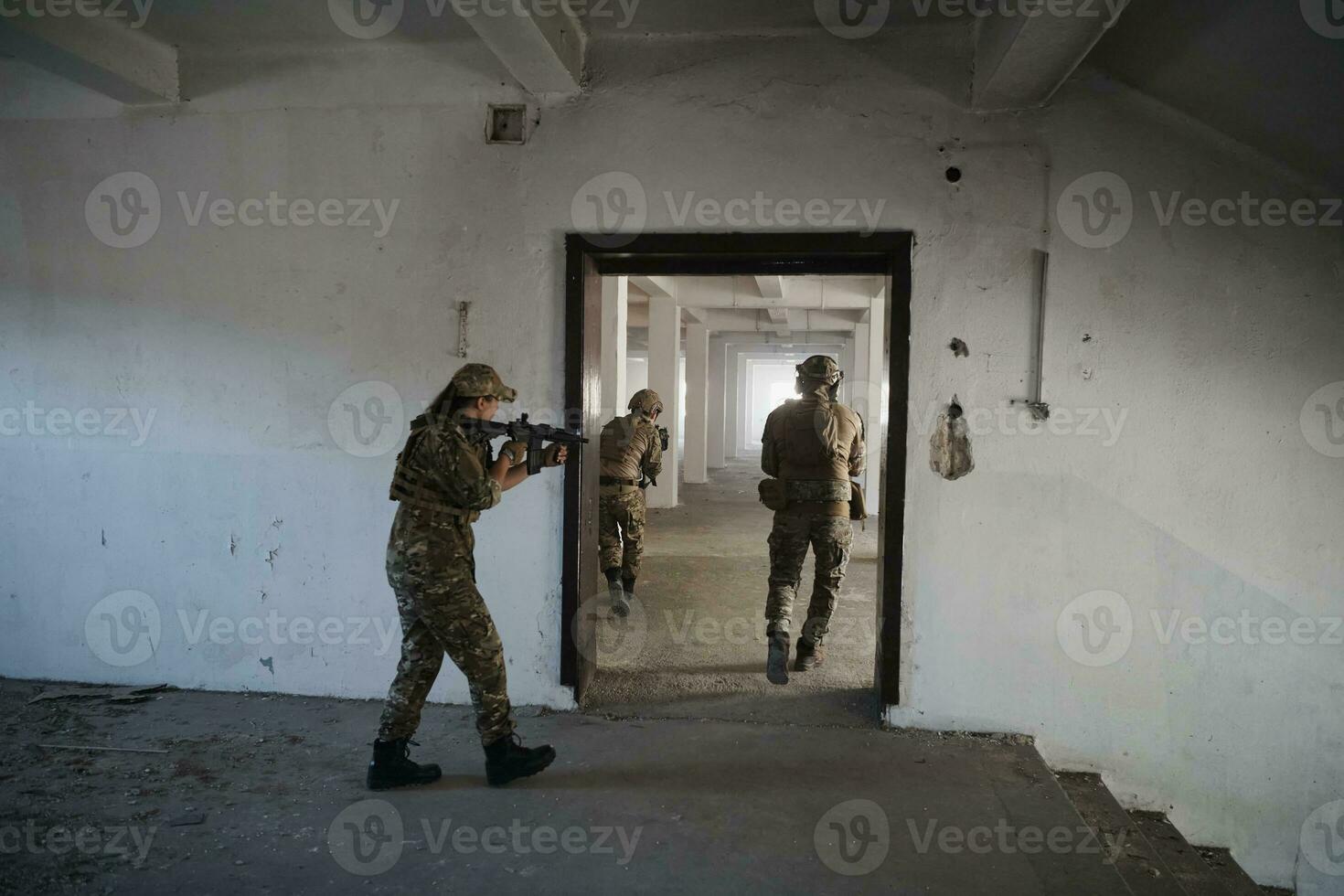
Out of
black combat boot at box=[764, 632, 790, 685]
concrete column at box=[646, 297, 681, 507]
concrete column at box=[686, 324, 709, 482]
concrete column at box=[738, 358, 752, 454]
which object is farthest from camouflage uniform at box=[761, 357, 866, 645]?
concrete column at box=[738, 358, 752, 454]

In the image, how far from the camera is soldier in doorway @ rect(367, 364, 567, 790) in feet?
8.98

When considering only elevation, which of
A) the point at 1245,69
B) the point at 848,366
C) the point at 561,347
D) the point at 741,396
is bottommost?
the point at 561,347

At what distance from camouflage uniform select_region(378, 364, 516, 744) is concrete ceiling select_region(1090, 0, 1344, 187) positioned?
2.70m

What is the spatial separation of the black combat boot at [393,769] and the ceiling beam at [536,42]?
2.64 m

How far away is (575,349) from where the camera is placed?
3.54m

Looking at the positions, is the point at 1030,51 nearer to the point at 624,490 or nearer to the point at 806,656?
the point at 806,656

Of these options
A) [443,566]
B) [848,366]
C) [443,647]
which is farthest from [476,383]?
[848,366]

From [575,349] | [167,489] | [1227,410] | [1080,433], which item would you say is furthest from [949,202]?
[167,489]

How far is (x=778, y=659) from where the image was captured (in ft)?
13.3

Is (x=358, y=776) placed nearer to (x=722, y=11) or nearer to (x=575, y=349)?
(x=575, y=349)

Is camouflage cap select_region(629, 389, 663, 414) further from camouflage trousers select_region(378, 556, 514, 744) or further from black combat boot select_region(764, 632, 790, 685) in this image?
camouflage trousers select_region(378, 556, 514, 744)

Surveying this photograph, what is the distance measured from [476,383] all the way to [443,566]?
66 centimetres

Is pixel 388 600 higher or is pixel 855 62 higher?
pixel 855 62

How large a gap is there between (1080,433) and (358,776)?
10.5 ft
